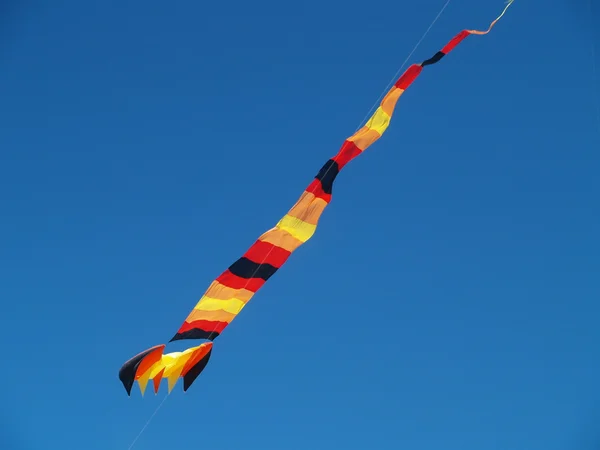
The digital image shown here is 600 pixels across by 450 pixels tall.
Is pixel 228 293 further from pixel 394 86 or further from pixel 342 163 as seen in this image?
pixel 394 86

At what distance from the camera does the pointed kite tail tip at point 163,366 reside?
547 cm

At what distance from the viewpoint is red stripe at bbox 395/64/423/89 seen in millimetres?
6887

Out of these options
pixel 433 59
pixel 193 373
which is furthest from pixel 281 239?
pixel 433 59

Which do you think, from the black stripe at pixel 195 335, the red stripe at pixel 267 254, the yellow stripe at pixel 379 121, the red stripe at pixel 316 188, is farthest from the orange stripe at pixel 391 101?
the black stripe at pixel 195 335

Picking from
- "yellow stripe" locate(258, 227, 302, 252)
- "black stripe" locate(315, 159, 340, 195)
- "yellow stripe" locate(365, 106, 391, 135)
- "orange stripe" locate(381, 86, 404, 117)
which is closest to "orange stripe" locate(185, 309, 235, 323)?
"yellow stripe" locate(258, 227, 302, 252)

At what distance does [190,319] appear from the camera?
604 centimetres

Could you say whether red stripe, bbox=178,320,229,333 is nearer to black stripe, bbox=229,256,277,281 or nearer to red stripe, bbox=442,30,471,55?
black stripe, bbox=229,256,277,281

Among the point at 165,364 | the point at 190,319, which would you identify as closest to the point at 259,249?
the point at 190,319

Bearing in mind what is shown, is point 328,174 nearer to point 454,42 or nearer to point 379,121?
point 379,121

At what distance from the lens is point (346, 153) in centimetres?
649

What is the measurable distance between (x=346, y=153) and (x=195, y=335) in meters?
2.43

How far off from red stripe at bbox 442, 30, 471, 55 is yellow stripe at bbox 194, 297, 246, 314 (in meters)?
3.58

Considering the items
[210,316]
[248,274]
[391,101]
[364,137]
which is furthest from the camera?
[391,101]

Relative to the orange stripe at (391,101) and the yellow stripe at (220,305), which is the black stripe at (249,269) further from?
the orange stripe at (391,101)
